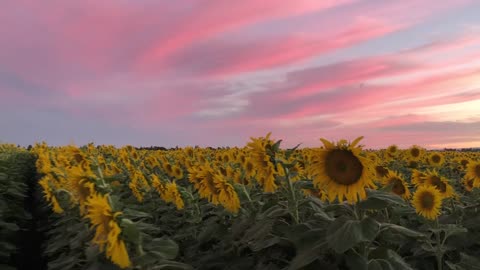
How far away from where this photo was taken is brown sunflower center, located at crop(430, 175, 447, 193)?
21.5ft

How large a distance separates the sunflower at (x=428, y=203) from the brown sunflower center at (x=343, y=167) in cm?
224

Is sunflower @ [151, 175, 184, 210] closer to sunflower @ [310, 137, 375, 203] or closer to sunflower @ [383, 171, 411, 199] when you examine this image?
sunflower @ [310, 137, 375, 203]

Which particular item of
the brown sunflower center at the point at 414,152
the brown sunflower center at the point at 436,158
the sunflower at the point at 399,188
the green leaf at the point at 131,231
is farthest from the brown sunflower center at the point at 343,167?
the brown sunflower center at the point at 414,152

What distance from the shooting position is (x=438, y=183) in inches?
264

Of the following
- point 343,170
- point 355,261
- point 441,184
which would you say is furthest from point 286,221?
point 441,184

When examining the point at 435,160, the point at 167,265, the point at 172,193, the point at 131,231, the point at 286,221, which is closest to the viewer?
the point at 131,231

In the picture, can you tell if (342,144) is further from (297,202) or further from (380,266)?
(380,266)

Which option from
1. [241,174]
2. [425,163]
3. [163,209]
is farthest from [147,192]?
[425,163]

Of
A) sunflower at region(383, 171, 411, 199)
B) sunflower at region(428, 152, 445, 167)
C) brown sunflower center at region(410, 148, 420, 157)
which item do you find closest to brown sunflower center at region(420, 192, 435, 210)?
sunflower at region(383, 171, 411, 199)

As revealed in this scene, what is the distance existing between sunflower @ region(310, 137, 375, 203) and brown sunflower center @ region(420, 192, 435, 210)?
7.28ft

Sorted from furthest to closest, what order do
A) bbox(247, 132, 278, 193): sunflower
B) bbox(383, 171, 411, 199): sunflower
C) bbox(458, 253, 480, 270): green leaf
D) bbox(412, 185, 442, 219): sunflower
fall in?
bbox(383, 171, 411, 199): sunflower, bbox(412, 185, 442, 219): sunflower, bbox(458, 253, 480, 270): green leaf, bbox(247, 132, 278, 193): sunflower

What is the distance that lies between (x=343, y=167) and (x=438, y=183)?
360 centimetres

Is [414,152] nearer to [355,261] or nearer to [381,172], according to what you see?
[381,172]

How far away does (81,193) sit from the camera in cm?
434
